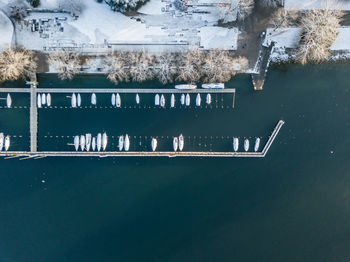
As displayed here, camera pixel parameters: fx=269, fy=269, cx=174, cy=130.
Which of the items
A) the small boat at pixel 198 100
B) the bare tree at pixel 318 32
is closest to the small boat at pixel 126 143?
the small boat at pixel 198 100

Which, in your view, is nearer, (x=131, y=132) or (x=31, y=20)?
(x=31, y=20)

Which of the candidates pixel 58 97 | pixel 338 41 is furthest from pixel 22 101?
pixel 338 41

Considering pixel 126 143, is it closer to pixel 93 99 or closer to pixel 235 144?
pixel 93 99

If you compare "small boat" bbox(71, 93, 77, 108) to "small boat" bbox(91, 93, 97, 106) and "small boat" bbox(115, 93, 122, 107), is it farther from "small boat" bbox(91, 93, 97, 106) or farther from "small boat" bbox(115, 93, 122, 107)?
"small boat" bbox(115, 93, 122, 107)

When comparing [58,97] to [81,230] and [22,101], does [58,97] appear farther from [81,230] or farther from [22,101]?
[81,230]

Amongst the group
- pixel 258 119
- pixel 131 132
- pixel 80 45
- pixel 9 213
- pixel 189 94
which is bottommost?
pixel 9 213

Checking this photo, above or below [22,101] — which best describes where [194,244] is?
below

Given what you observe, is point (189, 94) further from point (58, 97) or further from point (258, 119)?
point (58, 97)

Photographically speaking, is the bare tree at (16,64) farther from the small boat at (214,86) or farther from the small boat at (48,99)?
the small boat at (214,86)

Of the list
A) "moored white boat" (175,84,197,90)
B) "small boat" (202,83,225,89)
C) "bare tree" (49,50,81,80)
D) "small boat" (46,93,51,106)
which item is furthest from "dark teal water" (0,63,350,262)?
"bare tree" (49,50,81,80)
